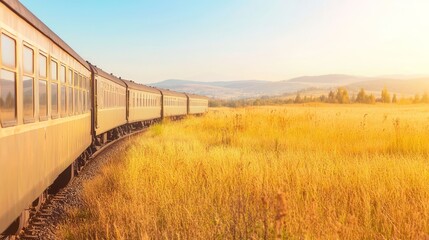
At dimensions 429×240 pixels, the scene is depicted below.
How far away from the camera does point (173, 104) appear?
40125mm

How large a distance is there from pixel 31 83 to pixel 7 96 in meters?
1.01

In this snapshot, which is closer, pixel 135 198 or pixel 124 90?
pixel 135 198

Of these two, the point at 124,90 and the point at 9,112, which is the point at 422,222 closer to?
the point at 9,112

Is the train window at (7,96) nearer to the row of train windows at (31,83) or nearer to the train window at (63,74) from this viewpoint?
the row of train windows at (31,83)

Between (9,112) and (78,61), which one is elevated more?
(78,61)

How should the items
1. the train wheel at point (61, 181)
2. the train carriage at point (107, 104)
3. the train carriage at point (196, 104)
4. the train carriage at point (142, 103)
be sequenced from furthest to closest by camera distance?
1. the train carriage at point (196, 104)
2. the train carriage at point (142, 103)
3. the train carriage at point (107, 104)
4. the train wheel at point (61, 181)

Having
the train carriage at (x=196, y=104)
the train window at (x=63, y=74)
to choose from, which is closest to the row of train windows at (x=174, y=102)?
the train carriage at (x=196, y=104)

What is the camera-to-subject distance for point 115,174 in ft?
32.9

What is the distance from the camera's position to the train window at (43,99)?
591 cm

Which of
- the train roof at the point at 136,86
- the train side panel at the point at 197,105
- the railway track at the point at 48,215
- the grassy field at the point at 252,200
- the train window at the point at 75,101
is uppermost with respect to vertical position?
the train roof at the point at 136,86

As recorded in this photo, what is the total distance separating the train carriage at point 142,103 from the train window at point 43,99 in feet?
58.5

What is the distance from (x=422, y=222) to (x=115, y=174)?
6.16 meters

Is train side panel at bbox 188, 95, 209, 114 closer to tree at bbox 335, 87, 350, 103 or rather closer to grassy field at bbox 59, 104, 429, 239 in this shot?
grassy field at bbox 59, 104, 429, 239

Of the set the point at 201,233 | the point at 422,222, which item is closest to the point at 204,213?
the point at 201,233
